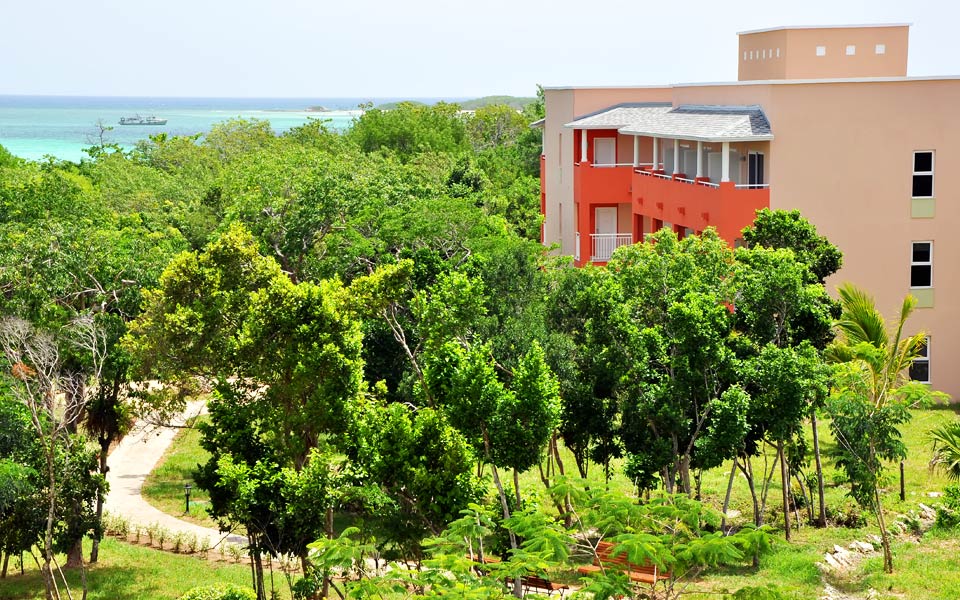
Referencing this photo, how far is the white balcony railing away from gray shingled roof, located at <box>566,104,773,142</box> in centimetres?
374

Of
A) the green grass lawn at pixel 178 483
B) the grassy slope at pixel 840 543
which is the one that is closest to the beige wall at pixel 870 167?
the grassy slope at pixel 840 543

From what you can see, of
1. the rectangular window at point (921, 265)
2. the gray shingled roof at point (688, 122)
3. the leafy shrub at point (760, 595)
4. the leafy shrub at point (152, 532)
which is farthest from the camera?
the rectangular window at point (921, 265)

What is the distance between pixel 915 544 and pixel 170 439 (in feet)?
77.3

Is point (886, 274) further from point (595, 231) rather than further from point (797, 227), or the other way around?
point (595, 231)

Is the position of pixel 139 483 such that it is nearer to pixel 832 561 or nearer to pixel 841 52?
pixel 832 561

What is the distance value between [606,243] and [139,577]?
22.4 meters

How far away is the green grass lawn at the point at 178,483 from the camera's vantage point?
95.6ft

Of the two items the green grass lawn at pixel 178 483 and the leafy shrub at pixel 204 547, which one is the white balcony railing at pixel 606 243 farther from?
the leafy shrub at pixel 204 547

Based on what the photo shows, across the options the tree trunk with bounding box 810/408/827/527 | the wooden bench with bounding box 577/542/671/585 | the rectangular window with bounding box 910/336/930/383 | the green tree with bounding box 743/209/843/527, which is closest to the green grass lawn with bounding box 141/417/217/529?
the wooden bench with bounding box 577/542/671/585

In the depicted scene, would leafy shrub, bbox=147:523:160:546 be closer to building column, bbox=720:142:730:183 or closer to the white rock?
the white rock

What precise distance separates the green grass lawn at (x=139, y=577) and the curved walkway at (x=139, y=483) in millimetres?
756

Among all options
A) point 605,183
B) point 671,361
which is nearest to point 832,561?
point 671,361

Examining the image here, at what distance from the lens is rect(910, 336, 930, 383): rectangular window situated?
3347 cm

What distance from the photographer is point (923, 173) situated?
107 ft
